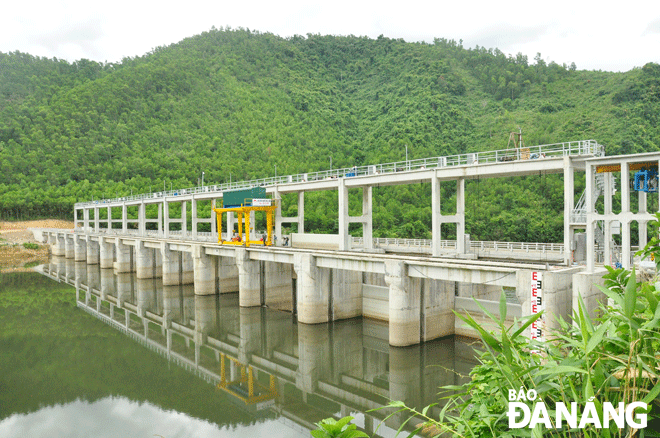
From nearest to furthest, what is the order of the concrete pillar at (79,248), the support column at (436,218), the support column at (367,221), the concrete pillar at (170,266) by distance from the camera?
the support column at (436,218) → the support column at (367,221) → the concrete pillar at (170,266) → the concrete pillar at (79,248)

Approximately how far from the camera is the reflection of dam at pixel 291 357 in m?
18.7

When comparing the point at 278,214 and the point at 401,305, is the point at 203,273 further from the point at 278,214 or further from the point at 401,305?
the point at 401,305

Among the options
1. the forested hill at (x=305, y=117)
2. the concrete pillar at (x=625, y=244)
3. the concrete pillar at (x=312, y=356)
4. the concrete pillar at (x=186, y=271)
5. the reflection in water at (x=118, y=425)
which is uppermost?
the forested hill at (x=305, y=117)

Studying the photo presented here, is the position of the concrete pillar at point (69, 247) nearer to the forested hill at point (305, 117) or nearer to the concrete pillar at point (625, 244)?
the forested hill at point (305, 117)

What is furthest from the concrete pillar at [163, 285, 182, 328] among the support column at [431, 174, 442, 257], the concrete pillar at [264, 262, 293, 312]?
the support column at [431, 174, 442, 257]

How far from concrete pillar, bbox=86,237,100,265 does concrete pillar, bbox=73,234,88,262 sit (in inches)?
144

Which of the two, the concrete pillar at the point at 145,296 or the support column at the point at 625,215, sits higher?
the support column at the point at 625,215

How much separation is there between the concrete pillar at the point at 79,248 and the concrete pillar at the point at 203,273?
1322 inches

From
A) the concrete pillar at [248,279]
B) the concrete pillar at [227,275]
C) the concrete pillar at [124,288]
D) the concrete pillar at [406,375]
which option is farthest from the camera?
the concrete pillar at [124,288]

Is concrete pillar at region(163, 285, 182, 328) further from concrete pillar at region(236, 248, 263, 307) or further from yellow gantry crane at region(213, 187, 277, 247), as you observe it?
yellow gantry crane at region(213, 187, 277, 247)

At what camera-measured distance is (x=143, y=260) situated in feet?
152

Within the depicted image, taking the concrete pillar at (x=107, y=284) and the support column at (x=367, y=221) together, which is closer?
the support column at (x=367, y=221)

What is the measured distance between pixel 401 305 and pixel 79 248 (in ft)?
182

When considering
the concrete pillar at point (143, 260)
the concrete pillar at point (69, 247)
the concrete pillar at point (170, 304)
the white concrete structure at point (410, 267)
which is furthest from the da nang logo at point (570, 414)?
the concrete pillar at point (69, 247)
